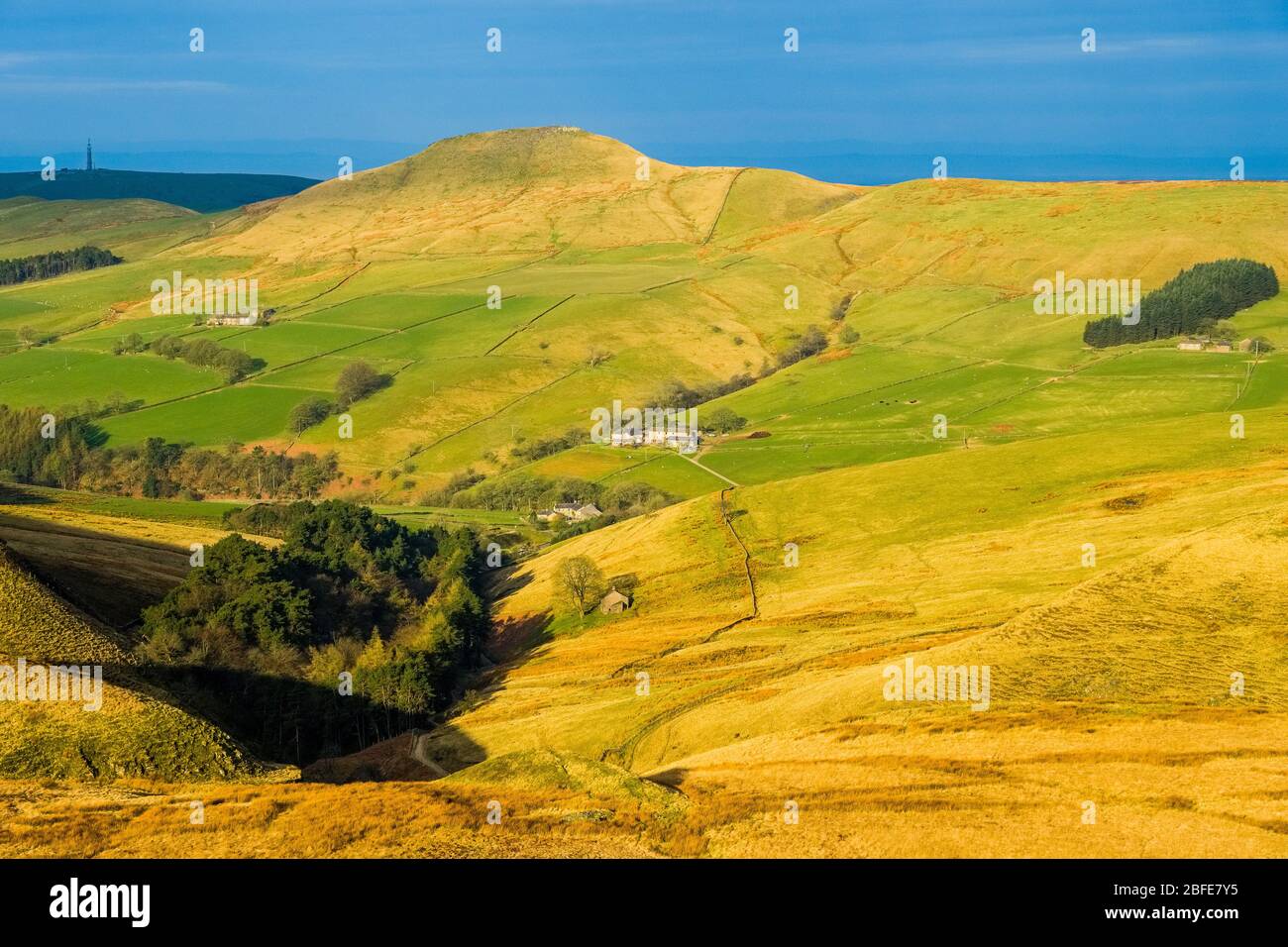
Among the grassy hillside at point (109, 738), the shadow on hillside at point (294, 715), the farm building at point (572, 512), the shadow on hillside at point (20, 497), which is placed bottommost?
the shadow on hillside at point (294, 715)

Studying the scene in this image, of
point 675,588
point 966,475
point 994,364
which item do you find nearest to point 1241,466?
point 966,475

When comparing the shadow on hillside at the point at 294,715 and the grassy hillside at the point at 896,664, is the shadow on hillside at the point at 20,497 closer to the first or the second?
the grassy hillside at the point at 896,664

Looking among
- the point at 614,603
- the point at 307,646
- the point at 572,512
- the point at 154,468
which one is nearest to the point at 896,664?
the point at 614,603

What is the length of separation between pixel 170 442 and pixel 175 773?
153 m

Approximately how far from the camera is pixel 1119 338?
19988 cm

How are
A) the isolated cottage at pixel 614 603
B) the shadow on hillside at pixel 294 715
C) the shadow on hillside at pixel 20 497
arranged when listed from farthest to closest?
the shadow on hillside at pixel 20 497 → the isolated cottage at pixel 614 603 → the shadow on hillside at pixel 294 715

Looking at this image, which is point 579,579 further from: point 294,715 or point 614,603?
point 294,715

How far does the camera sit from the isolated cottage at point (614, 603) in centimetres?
10056

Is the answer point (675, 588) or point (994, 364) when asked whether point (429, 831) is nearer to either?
point (675, 588)

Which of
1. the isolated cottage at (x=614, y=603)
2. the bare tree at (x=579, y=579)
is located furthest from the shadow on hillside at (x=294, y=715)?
the bare tree at (x=579, y=579)

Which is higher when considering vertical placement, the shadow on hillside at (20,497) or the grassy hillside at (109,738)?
the shadow on hillside at (20,497)

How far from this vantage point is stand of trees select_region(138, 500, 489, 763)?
7469cm

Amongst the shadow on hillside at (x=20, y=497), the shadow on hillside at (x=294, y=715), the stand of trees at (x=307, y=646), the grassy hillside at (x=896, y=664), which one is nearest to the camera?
the grassy hillside at (x=896, y=664)

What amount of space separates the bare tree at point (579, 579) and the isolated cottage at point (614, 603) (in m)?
1.63
